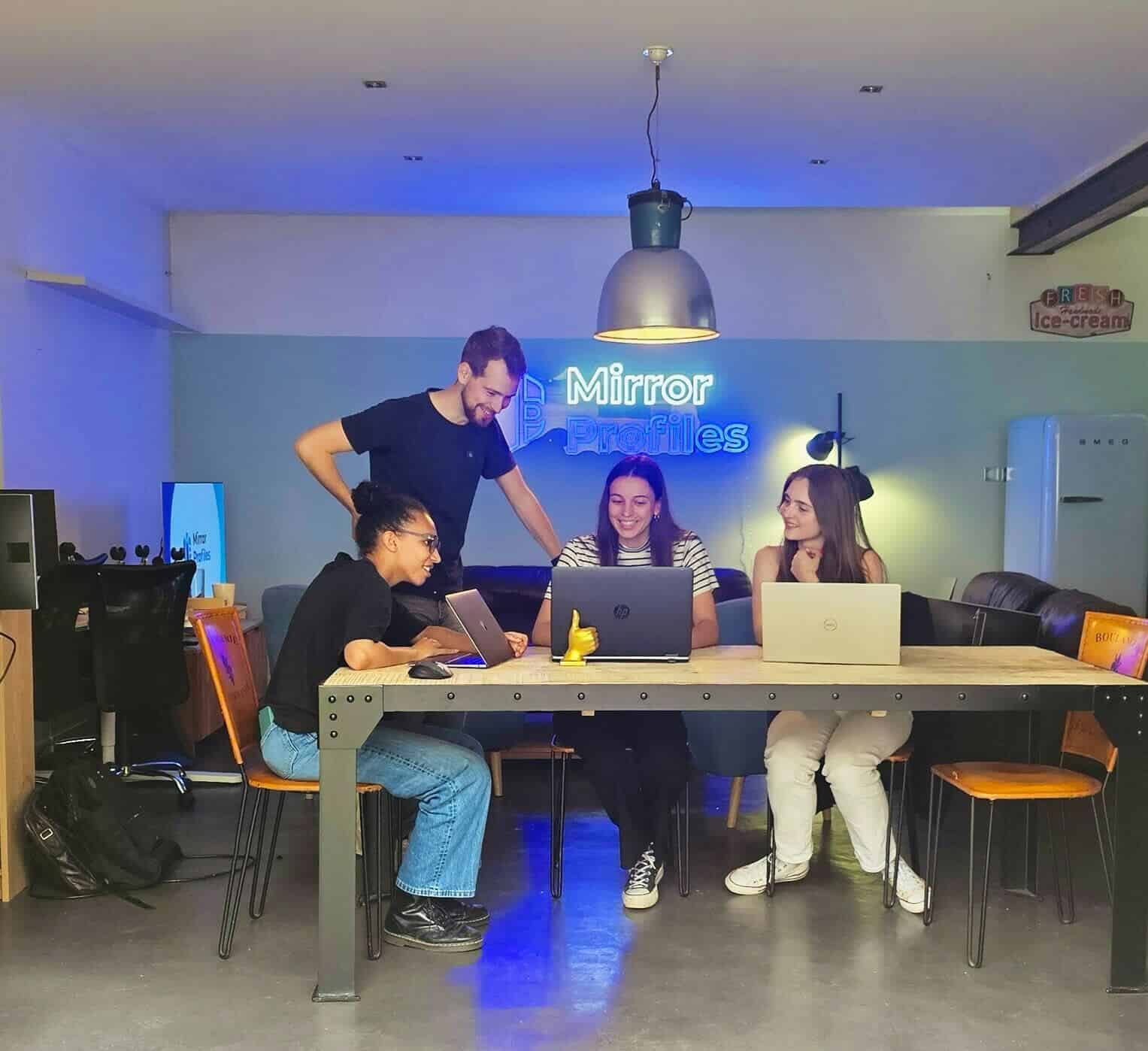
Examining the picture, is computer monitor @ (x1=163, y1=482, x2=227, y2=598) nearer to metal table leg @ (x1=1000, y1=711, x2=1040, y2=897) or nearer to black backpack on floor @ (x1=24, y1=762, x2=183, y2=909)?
black backpack on floor @ (x1=24, y1=762, x2=183, y2=909)

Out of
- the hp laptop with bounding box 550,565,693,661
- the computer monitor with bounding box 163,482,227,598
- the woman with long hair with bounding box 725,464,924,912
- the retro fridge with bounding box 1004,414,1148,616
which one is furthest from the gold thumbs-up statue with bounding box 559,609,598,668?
the retro fridge with bounding box 1004,414,1148,616

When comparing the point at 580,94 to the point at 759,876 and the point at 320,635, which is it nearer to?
the point at 320,635

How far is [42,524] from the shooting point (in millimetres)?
3826

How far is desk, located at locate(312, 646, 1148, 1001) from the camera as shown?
3.07 m

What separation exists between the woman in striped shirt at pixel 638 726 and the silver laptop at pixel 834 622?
57 centimetres

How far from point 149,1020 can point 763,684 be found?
5.77 feet

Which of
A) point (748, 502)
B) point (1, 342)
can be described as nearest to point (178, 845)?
point (1, 342)

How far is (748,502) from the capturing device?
309 inches

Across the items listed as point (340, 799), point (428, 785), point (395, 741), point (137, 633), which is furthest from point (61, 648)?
point (340, 799)

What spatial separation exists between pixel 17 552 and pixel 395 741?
1.35 metres

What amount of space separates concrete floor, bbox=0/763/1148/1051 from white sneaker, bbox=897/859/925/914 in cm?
5

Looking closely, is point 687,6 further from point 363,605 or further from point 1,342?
point 1,342

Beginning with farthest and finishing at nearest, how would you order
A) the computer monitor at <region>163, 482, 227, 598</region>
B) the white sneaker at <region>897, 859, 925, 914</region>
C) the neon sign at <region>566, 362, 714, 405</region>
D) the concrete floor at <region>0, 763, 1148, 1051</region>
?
1. the neon sign at <region>566, 362, 714, 405</region>
2. the computer monitor at <region>163, 482, 227, 598</region>
3. the white sneaker at <region>897, 859, 925, 914</region>
4. the concrete floor at <region>0, 763, 1148, 1051</region>

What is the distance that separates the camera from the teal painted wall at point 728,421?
777cm
